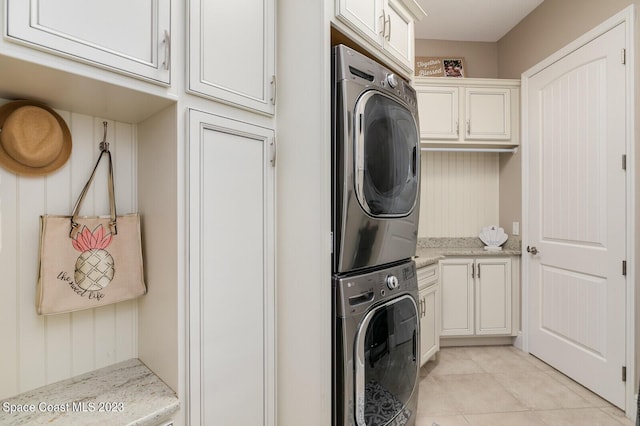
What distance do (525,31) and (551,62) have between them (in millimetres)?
536

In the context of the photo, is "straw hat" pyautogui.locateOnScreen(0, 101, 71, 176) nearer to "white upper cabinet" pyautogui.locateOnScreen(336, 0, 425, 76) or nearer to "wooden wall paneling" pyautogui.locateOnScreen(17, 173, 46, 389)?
"wooden wall paneling" pyautogui.locateOnScreen(17, 173, 46, 389)

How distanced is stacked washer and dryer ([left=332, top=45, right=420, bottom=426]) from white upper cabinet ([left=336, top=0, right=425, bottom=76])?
133 mm

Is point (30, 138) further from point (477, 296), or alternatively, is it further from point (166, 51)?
point (477, 296)

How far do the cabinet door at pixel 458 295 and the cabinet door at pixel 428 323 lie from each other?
1.39ft

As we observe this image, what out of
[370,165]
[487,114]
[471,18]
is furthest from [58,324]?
[471,18]

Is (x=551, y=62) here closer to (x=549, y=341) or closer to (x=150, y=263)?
(x=549, y=341)

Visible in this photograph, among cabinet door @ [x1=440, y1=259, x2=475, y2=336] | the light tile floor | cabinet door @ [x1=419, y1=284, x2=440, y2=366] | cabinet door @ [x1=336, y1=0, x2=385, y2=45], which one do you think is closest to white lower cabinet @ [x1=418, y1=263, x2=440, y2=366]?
cabinet door @ [x1=419, y1=284, x2=440, y2=366]

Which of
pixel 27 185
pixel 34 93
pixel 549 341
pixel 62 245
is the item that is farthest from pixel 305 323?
pixel 549 341

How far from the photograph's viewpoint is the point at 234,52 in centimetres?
118

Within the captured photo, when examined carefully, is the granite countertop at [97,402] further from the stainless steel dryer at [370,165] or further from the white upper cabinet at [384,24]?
the white upper cabinet at [384,24]

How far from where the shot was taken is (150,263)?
1.21 metres

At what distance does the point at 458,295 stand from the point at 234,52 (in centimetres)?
270

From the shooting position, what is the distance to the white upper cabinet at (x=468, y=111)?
3.00m

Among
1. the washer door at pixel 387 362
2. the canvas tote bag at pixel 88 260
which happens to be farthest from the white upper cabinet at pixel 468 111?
the canvas tote bag at pixel 88 260
